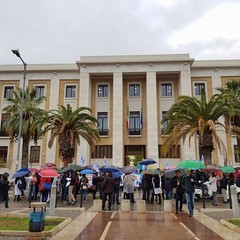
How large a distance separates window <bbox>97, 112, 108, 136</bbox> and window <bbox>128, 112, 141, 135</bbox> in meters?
2.94

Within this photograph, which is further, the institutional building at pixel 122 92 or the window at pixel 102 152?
the window at pixel 102 152

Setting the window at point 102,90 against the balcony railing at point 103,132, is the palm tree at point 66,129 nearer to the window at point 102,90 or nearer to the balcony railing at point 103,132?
the balcony railing at point 103,132

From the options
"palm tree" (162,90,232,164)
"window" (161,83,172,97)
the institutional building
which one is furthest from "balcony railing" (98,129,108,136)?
"palm tree" (162,90,232,164)

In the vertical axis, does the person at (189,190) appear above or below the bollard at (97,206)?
above

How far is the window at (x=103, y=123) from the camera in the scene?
37531 mm

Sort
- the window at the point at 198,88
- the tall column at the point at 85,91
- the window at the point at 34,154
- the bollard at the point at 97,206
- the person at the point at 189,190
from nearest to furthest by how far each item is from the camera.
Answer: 1. the person at the point at 189,190
2. the bollard at the point at 97,206
3. the tall column at the point at 85,91
4. the window at the point at 34,154
5. the window at the point at 198,88

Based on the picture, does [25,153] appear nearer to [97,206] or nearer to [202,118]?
[202,118]

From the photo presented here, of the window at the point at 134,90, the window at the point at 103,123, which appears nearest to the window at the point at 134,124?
the window at the point at 134,90

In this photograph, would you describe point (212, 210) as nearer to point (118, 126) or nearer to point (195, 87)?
point (118, 126)

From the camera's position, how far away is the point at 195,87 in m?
38.4

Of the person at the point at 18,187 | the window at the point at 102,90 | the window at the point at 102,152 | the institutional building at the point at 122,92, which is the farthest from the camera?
the window at the point at 102,90

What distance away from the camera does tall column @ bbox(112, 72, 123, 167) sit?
35.3 metres

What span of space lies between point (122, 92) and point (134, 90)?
6.82 ft

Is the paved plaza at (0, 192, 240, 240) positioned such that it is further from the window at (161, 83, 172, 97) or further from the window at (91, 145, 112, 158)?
the window at (161, 83, 172, 97)
